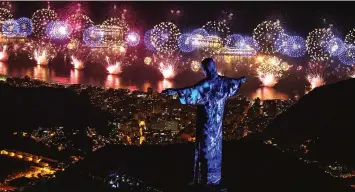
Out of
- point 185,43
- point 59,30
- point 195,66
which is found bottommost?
point 195,66

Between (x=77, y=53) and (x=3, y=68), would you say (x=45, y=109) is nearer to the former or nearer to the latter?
(x=3, y=68)

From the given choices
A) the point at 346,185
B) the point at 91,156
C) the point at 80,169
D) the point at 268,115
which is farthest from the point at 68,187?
the point at 268,115

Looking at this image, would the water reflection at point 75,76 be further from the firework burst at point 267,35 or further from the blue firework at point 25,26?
the blue firework at point 25,26

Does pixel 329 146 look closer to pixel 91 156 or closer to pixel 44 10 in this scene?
pixel 91 156

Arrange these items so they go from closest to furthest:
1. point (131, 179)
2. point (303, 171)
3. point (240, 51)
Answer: point (131, 179) → point (303, 171) → point (240, 51)

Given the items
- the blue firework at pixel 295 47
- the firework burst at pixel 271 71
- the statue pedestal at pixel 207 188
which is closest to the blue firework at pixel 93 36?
the firework burst at pixel 271 71

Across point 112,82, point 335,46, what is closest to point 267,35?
point 335,46
